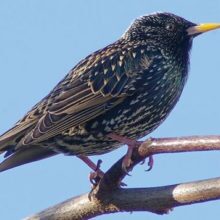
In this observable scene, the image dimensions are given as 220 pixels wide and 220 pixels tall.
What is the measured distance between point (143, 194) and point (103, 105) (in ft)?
7.40

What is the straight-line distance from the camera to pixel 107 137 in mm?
6289

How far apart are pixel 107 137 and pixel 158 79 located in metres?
0.73

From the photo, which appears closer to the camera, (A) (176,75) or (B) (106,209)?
(B) (106,209)

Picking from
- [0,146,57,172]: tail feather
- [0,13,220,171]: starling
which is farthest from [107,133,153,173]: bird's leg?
[0,146,57,172]: tail feather

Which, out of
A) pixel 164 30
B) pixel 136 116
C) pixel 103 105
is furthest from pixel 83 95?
pixel 164 30

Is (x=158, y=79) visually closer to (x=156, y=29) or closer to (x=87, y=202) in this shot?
(x=156, y=29)

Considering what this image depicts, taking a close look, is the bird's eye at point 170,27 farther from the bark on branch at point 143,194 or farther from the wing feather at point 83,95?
the bark on branch at point 143,194

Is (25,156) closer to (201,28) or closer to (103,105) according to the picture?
(103,105)

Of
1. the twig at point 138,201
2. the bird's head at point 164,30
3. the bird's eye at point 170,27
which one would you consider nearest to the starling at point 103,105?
the bird's head at point 164,30

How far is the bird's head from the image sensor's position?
7164mm

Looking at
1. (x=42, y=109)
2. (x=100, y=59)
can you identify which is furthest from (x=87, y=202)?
(x=100, y=59)

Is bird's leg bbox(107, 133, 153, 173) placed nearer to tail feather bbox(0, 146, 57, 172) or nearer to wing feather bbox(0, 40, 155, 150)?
wing feather bbox(0, 40, 155, 150)

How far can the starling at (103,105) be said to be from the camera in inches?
238

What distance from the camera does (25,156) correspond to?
5.89 m
